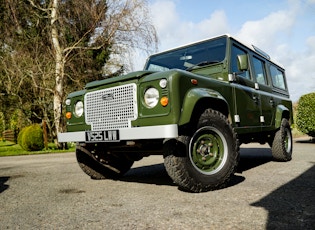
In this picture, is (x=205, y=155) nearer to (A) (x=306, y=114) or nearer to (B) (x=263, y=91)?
(B) (x=263, y=91)

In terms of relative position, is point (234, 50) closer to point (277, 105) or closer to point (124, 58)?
point (277, 105)

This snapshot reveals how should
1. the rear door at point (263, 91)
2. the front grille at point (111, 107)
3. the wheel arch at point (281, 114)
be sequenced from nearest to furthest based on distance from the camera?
the front grille at point (111, 107) → the rear door at point (263, 91) → the wheel arch at point (281, 114)

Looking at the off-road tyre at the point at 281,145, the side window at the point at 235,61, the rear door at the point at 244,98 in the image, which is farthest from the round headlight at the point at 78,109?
the off-road tyre at the point at 281,145

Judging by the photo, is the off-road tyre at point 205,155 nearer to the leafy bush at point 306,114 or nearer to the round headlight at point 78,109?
the round headlight at point 78,109

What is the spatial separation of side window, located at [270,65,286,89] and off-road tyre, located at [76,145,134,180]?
364cm

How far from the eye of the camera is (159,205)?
282cm

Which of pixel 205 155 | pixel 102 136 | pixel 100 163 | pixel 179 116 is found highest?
pixel 179 116

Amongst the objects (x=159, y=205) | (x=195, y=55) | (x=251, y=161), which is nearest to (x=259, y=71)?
(x=195, y=55)

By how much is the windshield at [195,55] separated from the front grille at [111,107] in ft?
4.82

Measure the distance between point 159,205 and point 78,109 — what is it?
1961 millimetres

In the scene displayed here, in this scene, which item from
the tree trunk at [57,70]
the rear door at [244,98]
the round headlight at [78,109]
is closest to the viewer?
the round headlight at [78,109]

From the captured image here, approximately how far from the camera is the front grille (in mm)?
3408

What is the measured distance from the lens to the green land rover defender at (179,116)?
315cm

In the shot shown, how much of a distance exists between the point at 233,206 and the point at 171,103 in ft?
3.90
